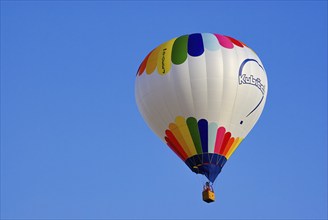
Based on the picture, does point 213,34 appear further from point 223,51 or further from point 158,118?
point 158,118

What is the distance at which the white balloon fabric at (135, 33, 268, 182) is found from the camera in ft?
136

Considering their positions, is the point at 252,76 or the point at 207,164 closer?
the point at 207,164

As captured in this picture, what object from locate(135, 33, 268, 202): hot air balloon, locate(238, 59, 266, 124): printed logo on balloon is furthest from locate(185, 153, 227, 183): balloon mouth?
locate(238, 59, 266, 124): printed logo on balloon

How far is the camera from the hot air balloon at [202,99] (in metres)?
41.5

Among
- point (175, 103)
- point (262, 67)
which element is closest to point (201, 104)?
point (175, 103)

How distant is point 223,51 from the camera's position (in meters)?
42.1

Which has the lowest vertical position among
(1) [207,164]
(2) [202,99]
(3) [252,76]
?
(1) [207,164]

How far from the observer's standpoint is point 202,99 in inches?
1633

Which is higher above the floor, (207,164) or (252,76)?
(252,76)

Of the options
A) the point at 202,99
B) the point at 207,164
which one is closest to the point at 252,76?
the point at 202,99

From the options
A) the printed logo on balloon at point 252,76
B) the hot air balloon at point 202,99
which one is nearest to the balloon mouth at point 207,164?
the hot air balloon at point 202,99

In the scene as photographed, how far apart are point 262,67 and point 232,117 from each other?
304cm

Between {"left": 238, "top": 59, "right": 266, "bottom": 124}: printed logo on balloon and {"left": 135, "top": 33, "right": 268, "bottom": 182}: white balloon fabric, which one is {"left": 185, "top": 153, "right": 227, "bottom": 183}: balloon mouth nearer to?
{"left": 135, "top": 33, "right": 268, "bottom": 182}: white balloon fabric

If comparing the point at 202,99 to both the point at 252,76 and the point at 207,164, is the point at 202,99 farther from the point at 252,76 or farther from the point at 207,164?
the point at 207,164
